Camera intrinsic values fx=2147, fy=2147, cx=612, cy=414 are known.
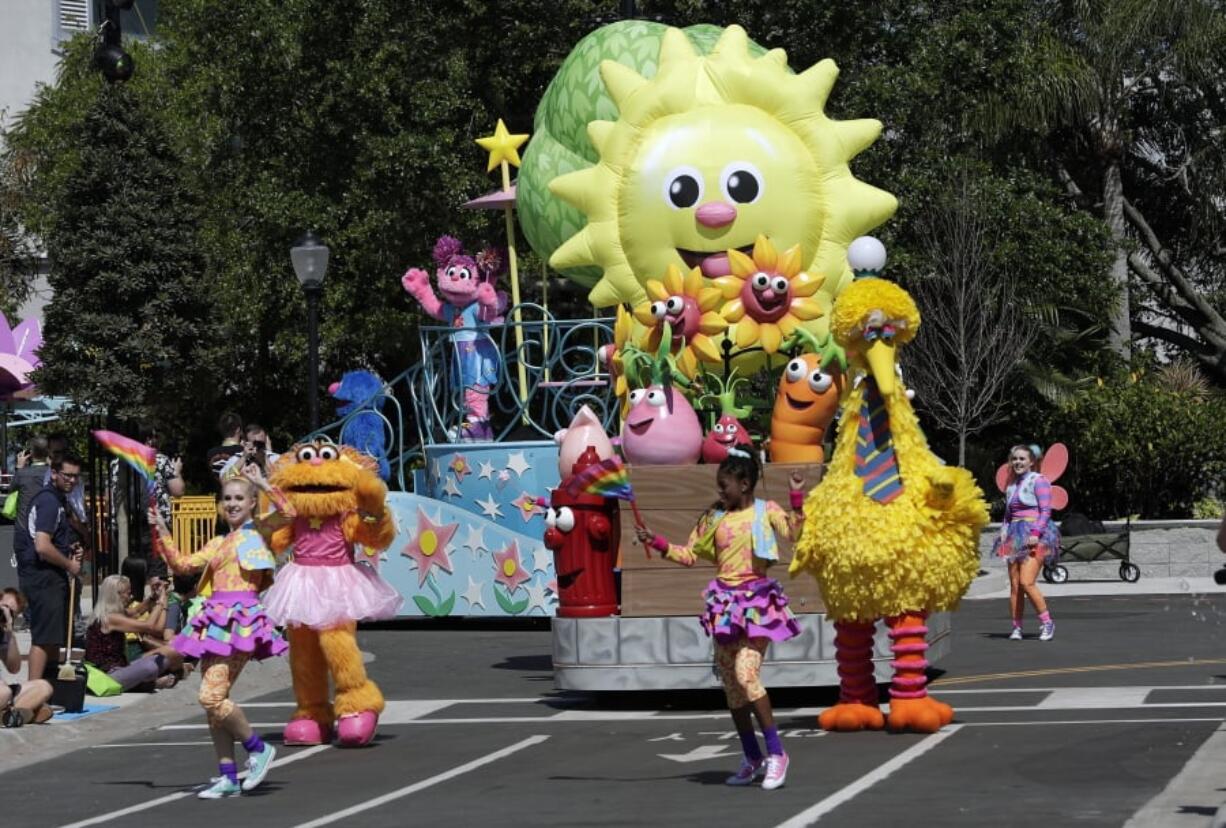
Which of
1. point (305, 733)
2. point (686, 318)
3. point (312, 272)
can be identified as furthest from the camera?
point (312, 272)

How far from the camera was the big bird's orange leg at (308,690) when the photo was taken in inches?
507

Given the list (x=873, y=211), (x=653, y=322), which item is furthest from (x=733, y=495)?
(x=873, y=211)

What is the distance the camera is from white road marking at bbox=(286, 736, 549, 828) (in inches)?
393

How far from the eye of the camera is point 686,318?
51.5ft

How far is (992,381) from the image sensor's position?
99.4 ft

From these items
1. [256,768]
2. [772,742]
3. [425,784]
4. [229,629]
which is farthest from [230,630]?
[772,742]

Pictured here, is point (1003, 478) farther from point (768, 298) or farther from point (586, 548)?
point (586, 548)

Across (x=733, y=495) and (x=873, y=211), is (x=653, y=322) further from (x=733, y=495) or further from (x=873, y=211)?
(x=733, y=495)

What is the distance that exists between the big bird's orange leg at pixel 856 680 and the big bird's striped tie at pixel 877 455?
782 millimetres

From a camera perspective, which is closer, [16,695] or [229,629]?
[229,629]

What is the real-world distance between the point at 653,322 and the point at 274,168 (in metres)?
17.0

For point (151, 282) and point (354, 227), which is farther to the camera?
point (354, 227)

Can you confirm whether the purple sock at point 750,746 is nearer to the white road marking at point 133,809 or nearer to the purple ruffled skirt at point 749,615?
the purple ruffled skirt at point 749,615

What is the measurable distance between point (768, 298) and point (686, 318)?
0.65m
